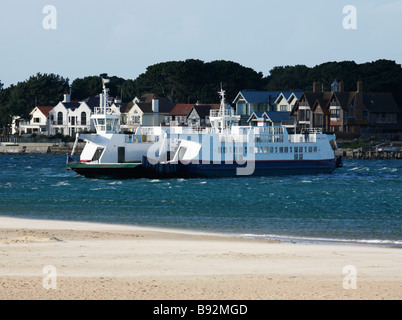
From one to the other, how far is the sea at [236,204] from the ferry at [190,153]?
1.22 m

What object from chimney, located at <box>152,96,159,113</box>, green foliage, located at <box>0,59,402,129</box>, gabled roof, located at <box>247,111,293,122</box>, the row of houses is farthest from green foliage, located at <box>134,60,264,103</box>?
gabled roof, located at <box>247,111,293,122</box>

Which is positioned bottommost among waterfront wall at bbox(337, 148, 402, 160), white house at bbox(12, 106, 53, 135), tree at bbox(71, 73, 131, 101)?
waterfront wall at bbox(337, 148, 402, 160)

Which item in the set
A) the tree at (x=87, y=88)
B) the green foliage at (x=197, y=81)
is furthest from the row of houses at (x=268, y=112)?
the tree at (x=87, y=88)

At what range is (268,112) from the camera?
4990 inches

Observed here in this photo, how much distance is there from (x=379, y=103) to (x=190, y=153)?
65.8 metres

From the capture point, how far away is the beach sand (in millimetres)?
15953

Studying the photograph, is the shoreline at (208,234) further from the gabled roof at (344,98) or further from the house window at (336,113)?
the house window at (336,113)

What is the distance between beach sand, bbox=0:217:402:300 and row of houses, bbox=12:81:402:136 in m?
79.1

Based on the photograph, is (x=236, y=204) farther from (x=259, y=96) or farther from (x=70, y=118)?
(x=70, y=118)

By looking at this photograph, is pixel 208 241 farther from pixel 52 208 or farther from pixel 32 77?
pixel 32 77

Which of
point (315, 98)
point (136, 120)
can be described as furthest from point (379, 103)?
point (136, 120)

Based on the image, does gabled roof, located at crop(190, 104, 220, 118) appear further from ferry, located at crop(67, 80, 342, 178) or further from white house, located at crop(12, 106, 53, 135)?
ferry, located at crop(67, 80, 342, 178)
